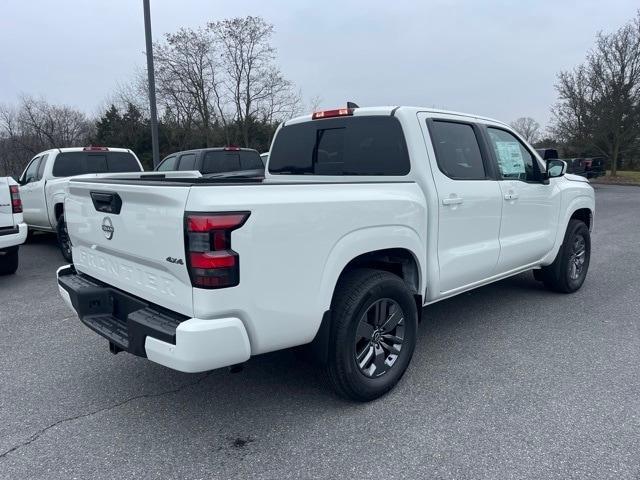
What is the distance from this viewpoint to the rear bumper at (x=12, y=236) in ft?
20.6

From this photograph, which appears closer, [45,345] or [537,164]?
[45,345]

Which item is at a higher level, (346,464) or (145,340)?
(145,340)

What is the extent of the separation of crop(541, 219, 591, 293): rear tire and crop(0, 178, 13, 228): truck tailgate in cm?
670

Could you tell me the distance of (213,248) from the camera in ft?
7.71

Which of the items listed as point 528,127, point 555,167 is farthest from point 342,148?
point 528,127

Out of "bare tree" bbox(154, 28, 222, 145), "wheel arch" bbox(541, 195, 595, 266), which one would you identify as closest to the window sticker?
"wheel arch" bbox(541, 195, 595, 266)

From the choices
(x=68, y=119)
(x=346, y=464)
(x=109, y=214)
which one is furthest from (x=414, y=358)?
(x=68, y=119)

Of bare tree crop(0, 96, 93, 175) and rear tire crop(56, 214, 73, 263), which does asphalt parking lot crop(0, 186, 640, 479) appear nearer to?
rear tire crop(56, 214, 73, 263)

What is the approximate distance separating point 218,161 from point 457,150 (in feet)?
24.2

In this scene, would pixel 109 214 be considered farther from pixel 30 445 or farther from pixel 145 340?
pixel 30 445

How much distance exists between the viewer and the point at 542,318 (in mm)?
4844

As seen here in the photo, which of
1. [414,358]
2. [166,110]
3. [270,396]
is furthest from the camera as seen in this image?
[166,110]

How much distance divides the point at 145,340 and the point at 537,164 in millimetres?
4147

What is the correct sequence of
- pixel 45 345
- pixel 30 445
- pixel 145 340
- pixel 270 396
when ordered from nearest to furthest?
pixel 145 340, pixel 30 445, pixel 270 396, pixel 45 345
